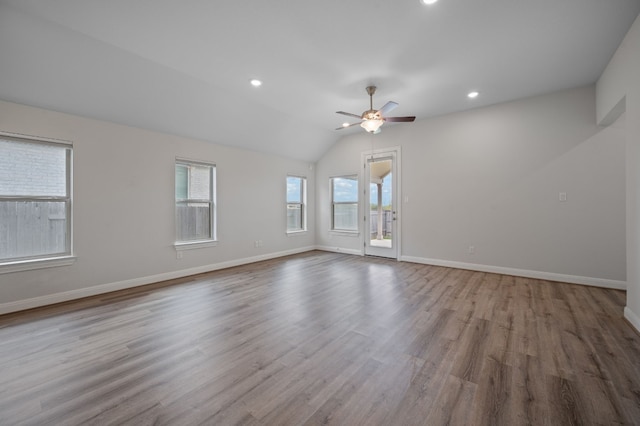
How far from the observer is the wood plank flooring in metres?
1.58

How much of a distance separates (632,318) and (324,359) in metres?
3.17

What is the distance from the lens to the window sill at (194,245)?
4.57 meters

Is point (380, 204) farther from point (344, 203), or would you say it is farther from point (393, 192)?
point (344, 203)

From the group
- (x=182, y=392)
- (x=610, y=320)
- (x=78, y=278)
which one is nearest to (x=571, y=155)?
(x=610, y=320)

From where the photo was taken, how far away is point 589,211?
4016 millimetres

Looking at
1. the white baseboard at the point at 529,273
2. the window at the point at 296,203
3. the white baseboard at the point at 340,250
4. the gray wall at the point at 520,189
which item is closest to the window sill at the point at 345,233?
the white baseboard at the point at 340,250

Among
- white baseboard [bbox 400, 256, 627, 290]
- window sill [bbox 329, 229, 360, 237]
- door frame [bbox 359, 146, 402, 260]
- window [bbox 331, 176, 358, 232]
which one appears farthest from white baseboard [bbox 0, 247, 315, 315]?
white baseboard [bbox 400, 256, 627, 290]

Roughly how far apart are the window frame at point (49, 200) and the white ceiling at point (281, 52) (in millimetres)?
432

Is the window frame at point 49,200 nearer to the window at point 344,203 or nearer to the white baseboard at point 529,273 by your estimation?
the window at point 344,203

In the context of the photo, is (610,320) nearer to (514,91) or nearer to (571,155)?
(571,155)

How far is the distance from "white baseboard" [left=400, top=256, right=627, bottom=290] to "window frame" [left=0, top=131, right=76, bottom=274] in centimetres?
569

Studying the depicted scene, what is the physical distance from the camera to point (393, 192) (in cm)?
590

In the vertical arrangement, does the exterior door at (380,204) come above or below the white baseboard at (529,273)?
above

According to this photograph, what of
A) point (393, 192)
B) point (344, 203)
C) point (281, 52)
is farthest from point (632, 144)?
point (344, 203)
